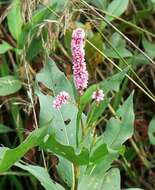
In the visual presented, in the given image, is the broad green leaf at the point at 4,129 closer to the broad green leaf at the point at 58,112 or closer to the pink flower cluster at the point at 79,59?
the broad green leaf at the point at 58,112

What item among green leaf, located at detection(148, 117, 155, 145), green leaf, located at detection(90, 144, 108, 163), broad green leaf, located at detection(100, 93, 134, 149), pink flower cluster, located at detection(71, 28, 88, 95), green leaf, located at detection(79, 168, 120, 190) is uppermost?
pink flower cluster, located at detection(71, 28, 88, 95)

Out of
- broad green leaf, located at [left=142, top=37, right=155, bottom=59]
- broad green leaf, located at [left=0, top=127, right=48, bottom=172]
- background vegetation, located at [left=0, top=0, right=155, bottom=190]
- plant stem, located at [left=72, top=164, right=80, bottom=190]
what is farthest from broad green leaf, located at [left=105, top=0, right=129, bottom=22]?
broad green leaf, located at [left=0, top=127, right=48, bottom=172]

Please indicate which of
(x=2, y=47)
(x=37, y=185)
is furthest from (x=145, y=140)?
(x=2, y=47)

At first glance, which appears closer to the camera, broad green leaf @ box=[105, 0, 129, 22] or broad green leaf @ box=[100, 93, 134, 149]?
broad green leaf @ box=[100, 93, 134, 149]

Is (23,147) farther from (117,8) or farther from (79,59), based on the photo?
(117,8)

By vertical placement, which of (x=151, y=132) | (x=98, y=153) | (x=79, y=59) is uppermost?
(x=79, y=59)

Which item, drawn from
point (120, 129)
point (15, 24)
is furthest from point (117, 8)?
point (120, 129)

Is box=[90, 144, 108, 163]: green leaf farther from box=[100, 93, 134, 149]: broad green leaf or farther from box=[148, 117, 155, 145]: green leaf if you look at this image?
Result: box=[148, 117, 155, 145]: green leaf

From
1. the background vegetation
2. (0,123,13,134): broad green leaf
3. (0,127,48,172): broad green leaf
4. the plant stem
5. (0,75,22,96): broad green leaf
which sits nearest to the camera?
(0,127,48,172): broad green leaf
